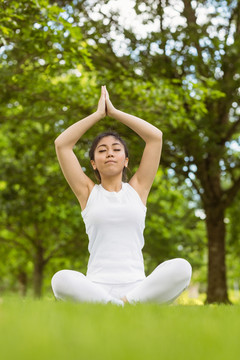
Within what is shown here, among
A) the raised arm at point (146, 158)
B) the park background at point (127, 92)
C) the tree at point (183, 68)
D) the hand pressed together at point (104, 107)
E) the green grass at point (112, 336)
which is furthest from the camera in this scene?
the tree at point (183, 68)

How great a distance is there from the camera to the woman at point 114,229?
4574mm

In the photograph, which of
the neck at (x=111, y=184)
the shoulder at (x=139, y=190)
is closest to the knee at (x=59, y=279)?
the neck at (x=111, y=184)

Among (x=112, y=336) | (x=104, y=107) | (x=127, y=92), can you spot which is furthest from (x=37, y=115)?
(x=112, y=336)

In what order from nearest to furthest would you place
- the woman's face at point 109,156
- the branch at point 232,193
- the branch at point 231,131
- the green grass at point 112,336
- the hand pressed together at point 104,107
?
the green grass at point 112,336 < the woman's face at point 109,156 < the hand pressed together at point 104,107 < the branch at point 231,131 < the branch at point 232,193

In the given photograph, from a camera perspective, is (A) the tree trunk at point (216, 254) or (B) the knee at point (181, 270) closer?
(B) the knee at point (181, 270)

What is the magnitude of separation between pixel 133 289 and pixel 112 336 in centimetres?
241

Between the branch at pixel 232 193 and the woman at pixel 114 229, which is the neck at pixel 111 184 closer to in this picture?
the woman at pixel 114 229

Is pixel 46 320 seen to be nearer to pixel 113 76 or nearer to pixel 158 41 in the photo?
pixel 113 76

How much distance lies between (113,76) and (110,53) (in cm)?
223

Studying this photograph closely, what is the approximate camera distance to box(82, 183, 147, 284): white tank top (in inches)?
189

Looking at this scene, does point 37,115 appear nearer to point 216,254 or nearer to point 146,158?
point 216,254

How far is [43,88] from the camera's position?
35.9ft

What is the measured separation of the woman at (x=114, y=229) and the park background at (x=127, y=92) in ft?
11.6

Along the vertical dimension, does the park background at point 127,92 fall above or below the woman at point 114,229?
above
